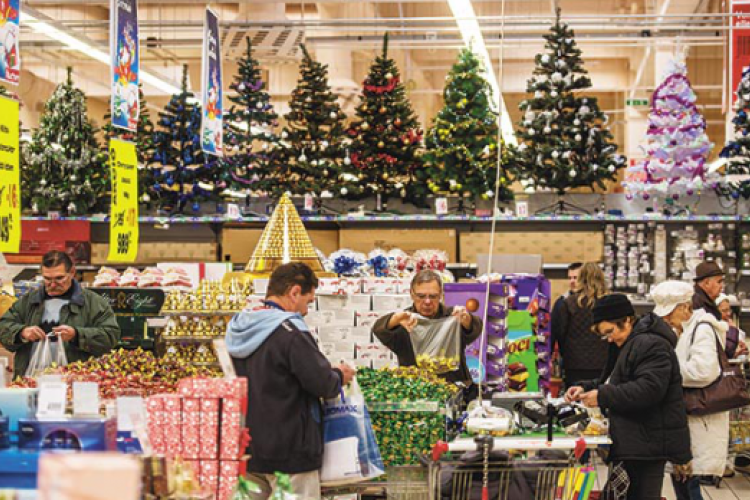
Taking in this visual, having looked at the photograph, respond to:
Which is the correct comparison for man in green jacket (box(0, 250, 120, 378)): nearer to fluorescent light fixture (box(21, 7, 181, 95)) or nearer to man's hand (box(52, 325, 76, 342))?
man's hand (box(52, 325, 76, 342))

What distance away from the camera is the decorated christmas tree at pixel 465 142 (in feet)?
44.1

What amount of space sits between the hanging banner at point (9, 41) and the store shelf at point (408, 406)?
11.4ft

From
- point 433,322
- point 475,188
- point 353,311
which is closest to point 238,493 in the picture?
point 433,322

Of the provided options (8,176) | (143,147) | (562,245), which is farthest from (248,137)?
(8,176)

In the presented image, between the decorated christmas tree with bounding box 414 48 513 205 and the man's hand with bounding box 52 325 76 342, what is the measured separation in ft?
23.5

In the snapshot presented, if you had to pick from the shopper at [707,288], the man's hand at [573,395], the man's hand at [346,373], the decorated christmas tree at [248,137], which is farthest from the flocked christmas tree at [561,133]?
the man's hand at [346,373]

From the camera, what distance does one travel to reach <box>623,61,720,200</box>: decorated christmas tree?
43.1 feet

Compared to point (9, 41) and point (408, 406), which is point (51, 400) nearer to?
point (408, 406)

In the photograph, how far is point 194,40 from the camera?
17.5 meters

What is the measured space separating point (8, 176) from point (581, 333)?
5.32 metres

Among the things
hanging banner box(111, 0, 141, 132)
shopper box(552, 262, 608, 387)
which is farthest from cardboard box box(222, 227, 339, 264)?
shopper box(552, 262, 608, 387)

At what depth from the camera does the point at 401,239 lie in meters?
13.4

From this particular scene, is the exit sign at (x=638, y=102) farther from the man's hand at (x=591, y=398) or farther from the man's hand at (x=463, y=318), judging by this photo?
the man's hand at (x=591, y=398)

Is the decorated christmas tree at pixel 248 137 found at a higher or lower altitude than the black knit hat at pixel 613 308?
higher
